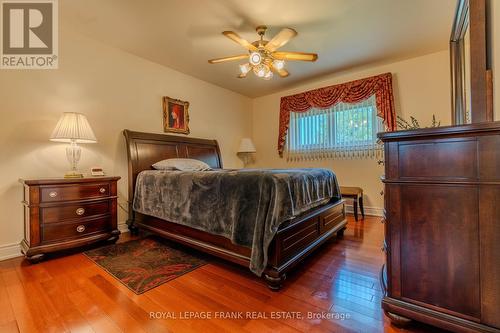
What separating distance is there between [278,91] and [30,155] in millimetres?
4235

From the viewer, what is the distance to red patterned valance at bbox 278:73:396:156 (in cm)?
352

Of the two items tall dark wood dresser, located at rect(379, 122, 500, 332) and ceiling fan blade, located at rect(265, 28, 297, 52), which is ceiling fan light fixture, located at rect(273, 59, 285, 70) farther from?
tall dark wood dresser, located at rect(379, 122, 500, 332)

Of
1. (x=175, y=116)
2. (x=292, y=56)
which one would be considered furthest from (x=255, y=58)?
(x=175, y=116)

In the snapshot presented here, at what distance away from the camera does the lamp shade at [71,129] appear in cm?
225

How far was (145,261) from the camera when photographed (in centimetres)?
207

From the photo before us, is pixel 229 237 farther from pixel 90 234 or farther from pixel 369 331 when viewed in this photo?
pixel 90 234

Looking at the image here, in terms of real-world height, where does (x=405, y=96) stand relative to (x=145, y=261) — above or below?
above

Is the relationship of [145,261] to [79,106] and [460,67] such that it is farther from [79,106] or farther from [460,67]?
[460,67]

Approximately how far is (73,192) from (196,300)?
5.75 feet

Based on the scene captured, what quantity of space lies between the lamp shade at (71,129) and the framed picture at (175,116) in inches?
53.1

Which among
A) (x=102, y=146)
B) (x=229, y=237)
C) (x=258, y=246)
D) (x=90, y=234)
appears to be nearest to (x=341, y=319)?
(x=258, y=246)

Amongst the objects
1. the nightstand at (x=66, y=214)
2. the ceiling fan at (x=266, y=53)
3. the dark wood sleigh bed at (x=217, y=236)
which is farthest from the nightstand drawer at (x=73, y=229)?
the ceiling fan at (x=266, y=53)

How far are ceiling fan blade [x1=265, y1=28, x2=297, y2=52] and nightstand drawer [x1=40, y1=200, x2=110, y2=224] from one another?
252 centimetres

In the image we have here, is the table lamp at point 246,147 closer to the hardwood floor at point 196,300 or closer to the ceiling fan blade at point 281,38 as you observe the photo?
the ceiling fan blade at point 281,38
